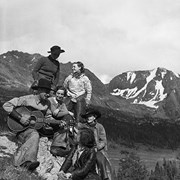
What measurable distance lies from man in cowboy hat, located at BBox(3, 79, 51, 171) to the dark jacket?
3.39ft

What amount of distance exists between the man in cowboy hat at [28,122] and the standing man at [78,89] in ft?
5.38

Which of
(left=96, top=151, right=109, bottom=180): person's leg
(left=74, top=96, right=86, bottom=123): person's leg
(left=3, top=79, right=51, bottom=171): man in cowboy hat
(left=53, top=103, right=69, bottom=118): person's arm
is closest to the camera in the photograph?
(left=96, top=151, right=109, bottom=180): person's leg

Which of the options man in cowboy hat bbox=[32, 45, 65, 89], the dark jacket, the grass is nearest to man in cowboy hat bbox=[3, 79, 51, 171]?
the dark jacket

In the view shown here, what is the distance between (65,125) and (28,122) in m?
1.10

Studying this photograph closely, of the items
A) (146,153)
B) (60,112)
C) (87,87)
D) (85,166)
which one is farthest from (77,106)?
(146,153)

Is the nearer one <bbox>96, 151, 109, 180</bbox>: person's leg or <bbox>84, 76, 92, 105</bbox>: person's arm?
<bbox>96, 151, 109, 180</bbox>: person's leg

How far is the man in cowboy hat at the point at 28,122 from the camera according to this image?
8617 millimetres

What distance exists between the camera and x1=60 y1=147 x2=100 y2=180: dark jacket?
757 centimetres

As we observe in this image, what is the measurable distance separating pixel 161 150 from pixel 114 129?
20455 mm

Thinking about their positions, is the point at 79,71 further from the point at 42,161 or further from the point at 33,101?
the point at 42,161

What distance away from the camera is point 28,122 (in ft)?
30.8

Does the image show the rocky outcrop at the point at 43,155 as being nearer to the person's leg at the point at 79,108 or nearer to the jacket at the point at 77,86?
the person's leg at the point at 79,108

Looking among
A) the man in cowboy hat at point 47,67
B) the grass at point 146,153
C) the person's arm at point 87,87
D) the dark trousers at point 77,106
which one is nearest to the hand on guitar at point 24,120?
the dark trousers at point 77,106

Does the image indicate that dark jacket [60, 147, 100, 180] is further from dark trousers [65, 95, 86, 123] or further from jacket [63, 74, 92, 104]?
jacket [63, 74, 92, 104]
